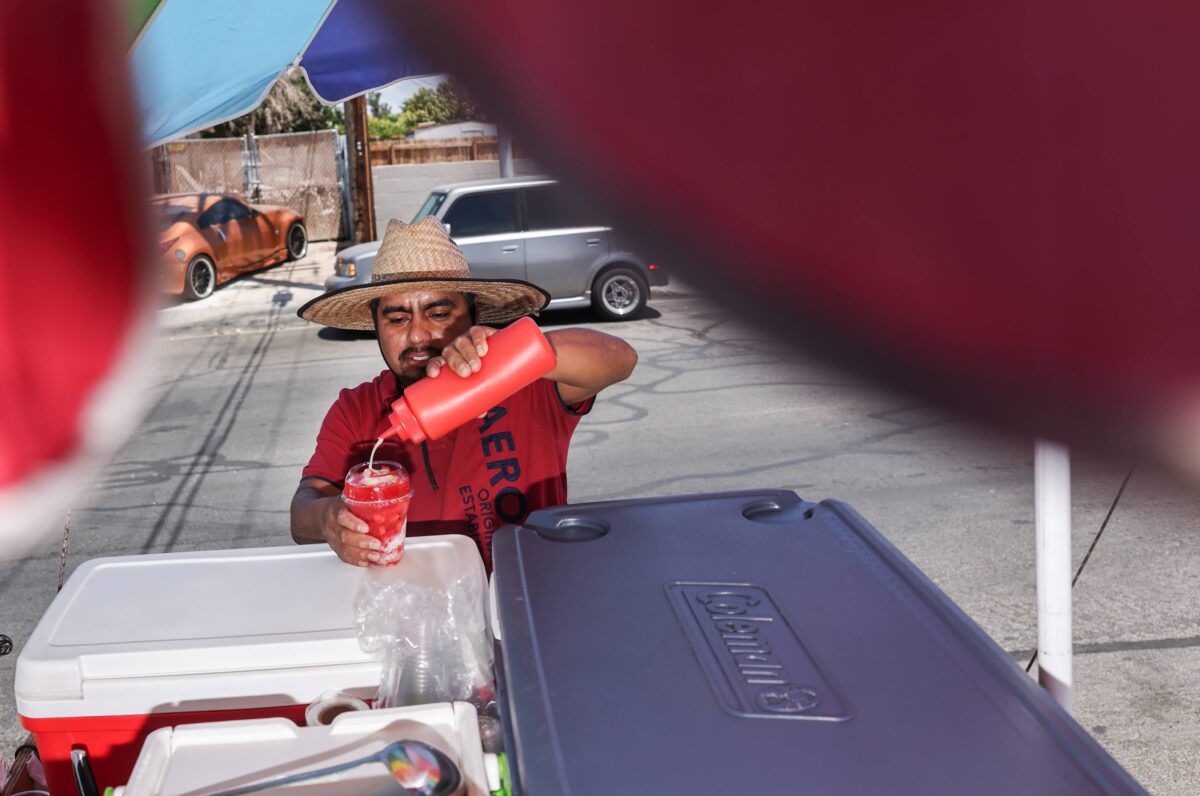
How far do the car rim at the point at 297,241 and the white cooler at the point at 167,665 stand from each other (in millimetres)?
12522

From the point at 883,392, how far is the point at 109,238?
1.05m

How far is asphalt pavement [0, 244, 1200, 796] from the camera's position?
0.36m

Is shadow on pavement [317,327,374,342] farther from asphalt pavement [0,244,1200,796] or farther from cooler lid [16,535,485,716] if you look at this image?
cooler lid [16,535,485,716]

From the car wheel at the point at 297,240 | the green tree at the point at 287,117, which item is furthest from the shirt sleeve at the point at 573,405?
the green tree at the point at 287,117

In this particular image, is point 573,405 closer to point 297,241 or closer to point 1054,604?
point 1054,604

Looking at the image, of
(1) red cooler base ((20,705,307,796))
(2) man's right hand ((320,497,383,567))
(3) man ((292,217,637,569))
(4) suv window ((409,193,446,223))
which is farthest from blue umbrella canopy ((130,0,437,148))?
(4) suv window ((409,193,446,223))

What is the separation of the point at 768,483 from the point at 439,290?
137 inches

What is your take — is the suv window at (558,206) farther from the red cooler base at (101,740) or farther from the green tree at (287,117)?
the green tree at (287,117)

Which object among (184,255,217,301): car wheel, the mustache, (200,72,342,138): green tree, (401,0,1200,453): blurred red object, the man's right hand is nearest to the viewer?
(401,0,1200,453): blurred red object

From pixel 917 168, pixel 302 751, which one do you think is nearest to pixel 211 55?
pixel 302 751

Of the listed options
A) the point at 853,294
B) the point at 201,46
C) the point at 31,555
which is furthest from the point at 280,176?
the point at 853,294

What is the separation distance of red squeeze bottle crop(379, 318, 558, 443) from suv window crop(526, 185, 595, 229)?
1102 mm

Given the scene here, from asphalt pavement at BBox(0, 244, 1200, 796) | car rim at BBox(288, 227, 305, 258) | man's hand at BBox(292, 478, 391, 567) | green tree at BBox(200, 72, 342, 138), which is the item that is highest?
green tree at BBox(200, 72, 342, 138)

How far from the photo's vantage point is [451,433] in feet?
7.77
